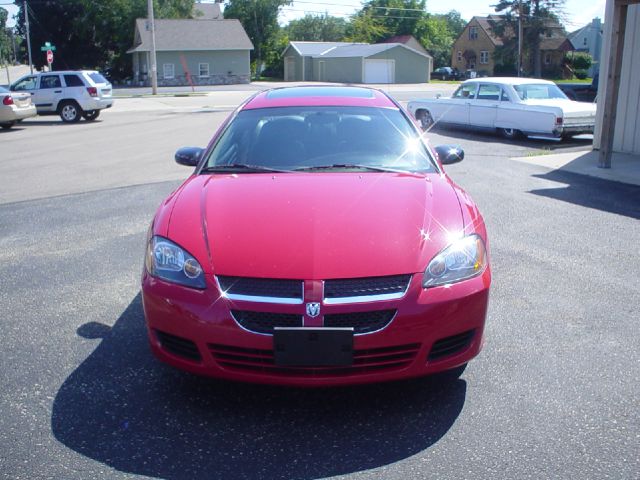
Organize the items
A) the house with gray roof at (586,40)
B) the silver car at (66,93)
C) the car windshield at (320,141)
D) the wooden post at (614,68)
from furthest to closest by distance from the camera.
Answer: the house with gray roof at (586,40), the silver car at (66,93), the wooden post at (614,68), the car windshield at (320,141)

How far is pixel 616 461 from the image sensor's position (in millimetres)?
3029

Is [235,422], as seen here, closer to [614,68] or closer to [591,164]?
[614,68]

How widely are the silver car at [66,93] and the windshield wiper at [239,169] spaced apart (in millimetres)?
19723

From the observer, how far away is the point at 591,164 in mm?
11750

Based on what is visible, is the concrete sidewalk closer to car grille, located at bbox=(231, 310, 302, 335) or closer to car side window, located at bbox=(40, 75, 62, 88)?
car grille, located at bbox=(231, 310, 302, 335)

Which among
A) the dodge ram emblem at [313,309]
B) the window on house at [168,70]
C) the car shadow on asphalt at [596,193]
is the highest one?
the window on house at [168,70]

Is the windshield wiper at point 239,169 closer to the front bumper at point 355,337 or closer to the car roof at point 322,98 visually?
the car roof at point 322,98

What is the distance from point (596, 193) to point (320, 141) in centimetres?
586

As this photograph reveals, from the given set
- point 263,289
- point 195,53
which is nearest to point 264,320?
point 263,289

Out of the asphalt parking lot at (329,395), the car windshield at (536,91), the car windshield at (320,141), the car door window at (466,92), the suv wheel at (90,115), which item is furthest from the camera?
the suv wheel at (90,115)

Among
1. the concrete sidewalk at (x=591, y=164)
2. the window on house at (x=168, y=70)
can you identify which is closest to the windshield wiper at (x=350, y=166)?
the concrete sidewalk at (x=591, y=164)

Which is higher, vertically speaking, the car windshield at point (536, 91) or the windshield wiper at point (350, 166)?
the car windshield at point (536, 91)

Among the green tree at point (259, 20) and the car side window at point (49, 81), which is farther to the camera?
the green tree at point (259, 20)

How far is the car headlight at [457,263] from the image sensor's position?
3.40 m
